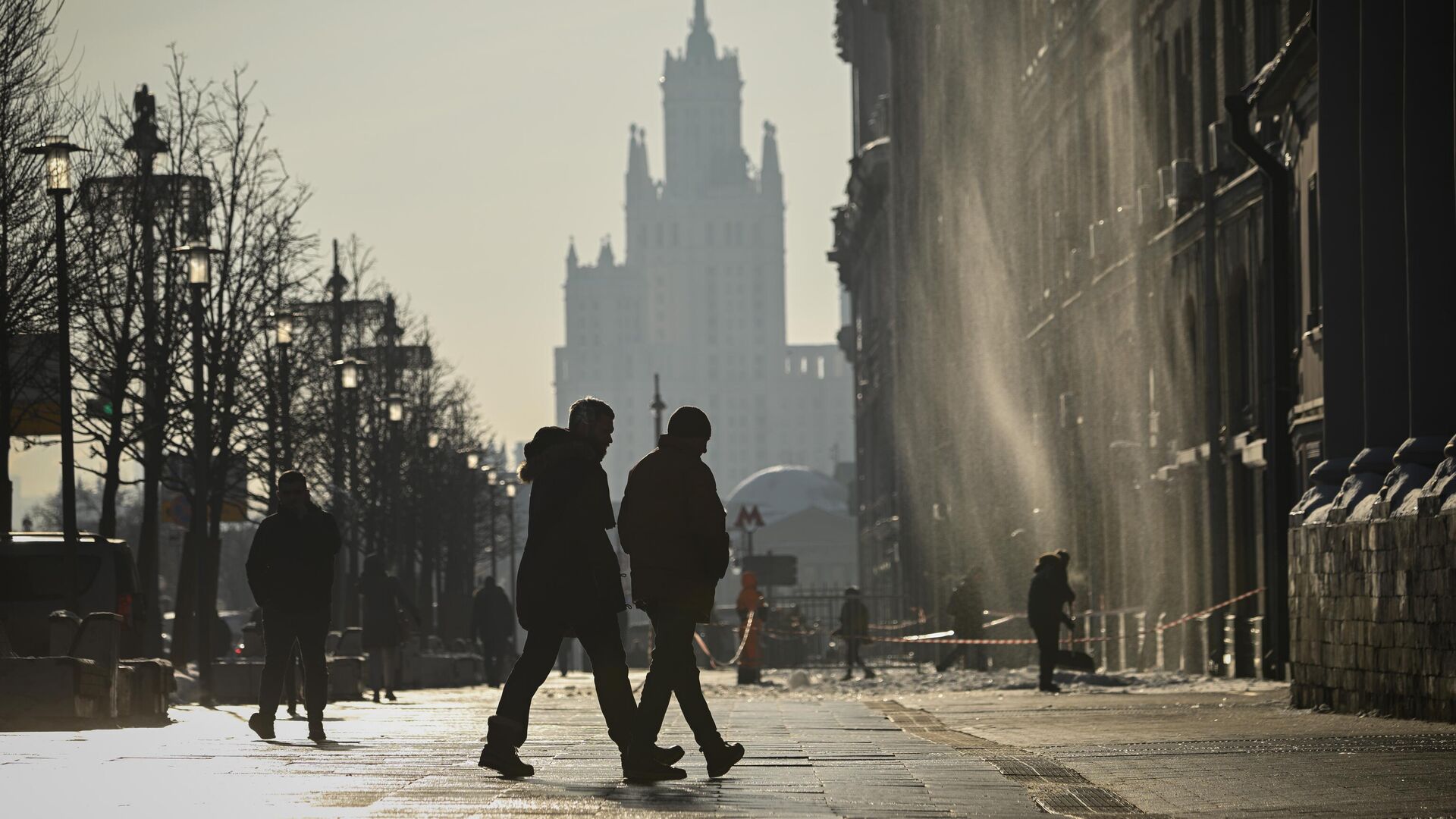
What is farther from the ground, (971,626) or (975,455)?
(975,455)

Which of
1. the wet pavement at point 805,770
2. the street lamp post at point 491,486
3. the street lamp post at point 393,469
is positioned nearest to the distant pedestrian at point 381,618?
the wet pavement at point 805,770

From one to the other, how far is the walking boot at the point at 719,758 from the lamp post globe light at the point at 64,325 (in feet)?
43.5

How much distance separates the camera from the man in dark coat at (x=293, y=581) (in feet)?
51.7

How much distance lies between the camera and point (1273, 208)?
28.2m

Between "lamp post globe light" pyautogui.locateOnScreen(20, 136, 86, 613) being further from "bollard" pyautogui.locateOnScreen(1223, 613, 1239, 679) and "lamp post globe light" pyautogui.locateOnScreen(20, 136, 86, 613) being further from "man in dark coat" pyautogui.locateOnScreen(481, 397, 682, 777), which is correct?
"man in dark coat" pyautogui.locateOnScreen(481, 397, 682, 777)

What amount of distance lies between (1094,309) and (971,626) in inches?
200

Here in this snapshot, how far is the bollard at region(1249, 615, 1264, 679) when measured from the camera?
92.8 ft

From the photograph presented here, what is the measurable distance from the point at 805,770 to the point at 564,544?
1.49m

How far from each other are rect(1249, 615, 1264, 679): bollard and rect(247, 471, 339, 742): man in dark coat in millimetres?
14330

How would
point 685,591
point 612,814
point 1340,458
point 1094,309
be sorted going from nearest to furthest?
1. point 612,814
2. point 685,591
3. point 1340,458
4. point 1094,309

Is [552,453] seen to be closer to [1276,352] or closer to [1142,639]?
[1276,352]

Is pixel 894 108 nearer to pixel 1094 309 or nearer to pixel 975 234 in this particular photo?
→ pixel 975 234

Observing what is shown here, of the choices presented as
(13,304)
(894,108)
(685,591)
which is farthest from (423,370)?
(685,591)

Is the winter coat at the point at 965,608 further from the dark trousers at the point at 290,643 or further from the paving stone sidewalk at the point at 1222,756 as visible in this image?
the dark trousers at the point at 290,643
